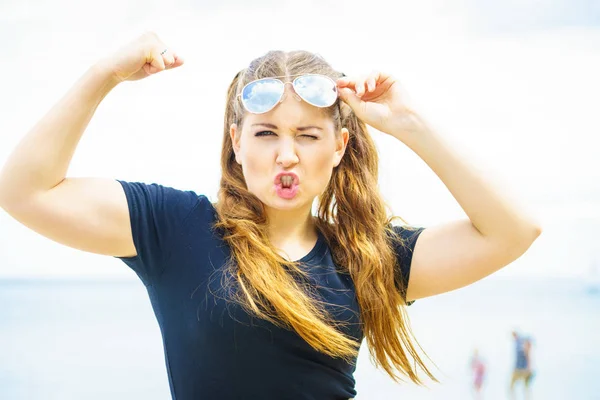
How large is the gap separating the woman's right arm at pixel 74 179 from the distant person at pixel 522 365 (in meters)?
3.17

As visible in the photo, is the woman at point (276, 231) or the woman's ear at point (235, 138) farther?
the woman's ear at point (235, 138)

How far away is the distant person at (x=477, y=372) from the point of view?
3795mm

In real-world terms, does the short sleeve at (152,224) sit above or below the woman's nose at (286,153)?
below

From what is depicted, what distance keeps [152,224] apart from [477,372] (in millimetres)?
3250

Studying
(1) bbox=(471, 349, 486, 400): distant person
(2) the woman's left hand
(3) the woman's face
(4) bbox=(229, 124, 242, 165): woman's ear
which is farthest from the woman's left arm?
(1) bbox=(471, 349, 486, 400): distant person

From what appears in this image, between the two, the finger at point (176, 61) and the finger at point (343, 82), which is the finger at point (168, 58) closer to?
the finger at point (176, 61)

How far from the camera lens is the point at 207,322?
46.5 inches

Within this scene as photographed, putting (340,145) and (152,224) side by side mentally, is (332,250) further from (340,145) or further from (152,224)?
(152,224)

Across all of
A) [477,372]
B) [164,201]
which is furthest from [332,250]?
[477,372]

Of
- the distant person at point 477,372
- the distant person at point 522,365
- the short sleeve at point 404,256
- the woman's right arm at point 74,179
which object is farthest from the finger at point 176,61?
the distant person at point 522,365

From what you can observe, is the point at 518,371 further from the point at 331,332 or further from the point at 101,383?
the point at 331,332

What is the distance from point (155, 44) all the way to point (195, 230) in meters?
0.33

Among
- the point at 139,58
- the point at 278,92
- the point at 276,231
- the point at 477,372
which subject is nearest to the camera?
the point at 139,58

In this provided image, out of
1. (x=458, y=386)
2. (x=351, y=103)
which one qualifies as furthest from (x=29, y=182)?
(x=458, y=386)
